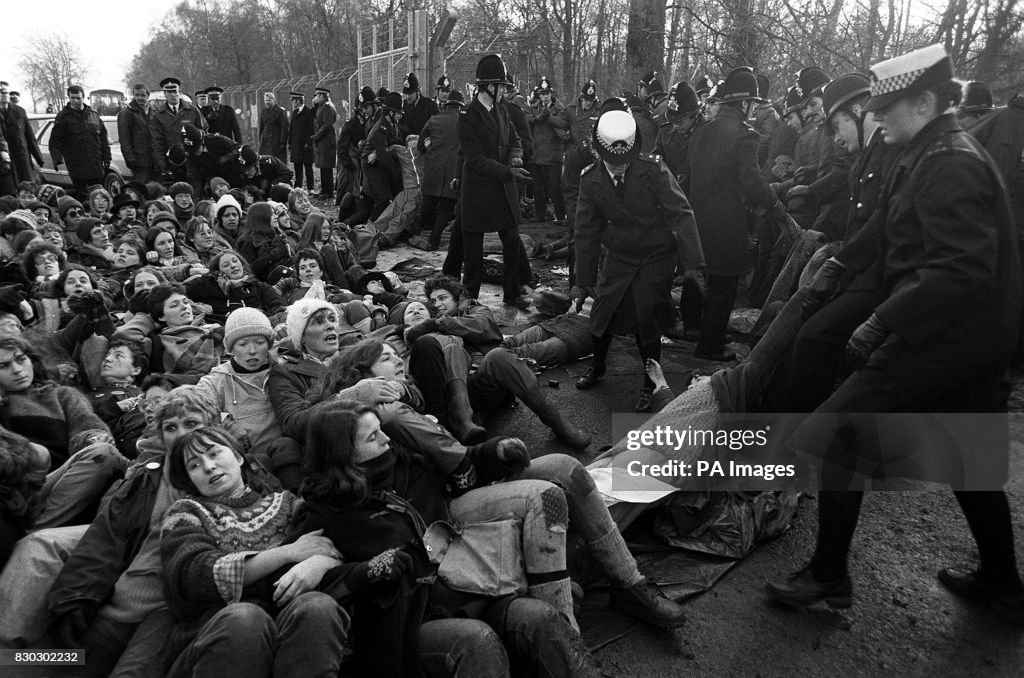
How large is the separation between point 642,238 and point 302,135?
12.6m

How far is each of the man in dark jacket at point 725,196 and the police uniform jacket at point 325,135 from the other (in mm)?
10123

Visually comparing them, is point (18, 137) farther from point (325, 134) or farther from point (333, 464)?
point (333, 464)

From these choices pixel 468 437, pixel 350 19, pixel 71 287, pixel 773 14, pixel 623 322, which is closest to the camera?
pixel 468 437

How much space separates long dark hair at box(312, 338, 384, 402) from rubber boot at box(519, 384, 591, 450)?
1.00 m

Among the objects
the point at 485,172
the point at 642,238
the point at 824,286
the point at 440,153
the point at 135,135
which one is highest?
the point at 135,135

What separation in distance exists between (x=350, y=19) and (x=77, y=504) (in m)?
37.1

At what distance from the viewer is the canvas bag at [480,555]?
8.23ft

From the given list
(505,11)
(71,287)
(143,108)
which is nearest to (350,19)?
(505,11)

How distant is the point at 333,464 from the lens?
240 centimetres

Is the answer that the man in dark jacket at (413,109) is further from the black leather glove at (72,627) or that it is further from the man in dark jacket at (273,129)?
the black leather glove at (72,627)

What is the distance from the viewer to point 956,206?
2355 millimetres

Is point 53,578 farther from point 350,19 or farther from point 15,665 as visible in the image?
point 350,19

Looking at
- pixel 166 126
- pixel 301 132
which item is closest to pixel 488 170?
pixel 166 126

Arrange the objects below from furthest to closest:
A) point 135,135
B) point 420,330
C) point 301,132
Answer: point 301,132 < point 135,135 < point 420,330
